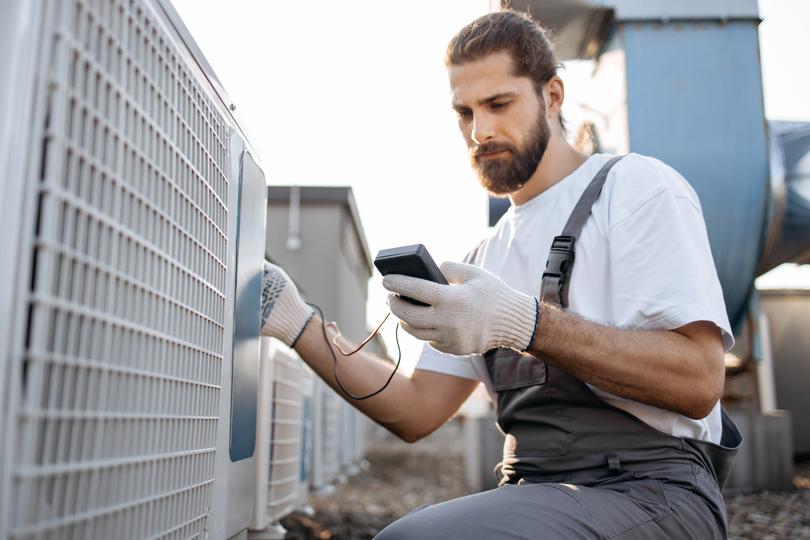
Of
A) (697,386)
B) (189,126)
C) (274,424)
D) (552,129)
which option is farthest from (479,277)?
(274,424)

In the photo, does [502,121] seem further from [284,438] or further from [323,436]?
[323,436]

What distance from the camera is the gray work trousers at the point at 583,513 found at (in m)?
1.22

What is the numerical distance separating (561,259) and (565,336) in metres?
0.25

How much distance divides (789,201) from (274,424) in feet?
13.9

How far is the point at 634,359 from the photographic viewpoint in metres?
1.35

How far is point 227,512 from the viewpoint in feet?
4.18

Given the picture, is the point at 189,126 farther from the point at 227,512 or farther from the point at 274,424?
the point at 274,424

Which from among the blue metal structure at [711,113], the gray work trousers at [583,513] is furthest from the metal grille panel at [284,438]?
the blue metal structure at [711,113]

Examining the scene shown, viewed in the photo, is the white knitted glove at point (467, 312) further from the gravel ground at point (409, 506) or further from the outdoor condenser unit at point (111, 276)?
the gravel ground at point (409, 506)

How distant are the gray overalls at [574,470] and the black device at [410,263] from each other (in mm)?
333

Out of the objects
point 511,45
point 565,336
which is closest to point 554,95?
point 511,45

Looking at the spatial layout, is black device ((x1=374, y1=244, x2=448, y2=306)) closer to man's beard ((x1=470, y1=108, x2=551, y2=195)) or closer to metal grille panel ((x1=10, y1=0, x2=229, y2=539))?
metal grille panel ((x1=10, y1=0, x2=229, y2=539))

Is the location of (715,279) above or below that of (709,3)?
below

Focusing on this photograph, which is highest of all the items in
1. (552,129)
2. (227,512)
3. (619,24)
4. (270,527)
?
(619,24)
